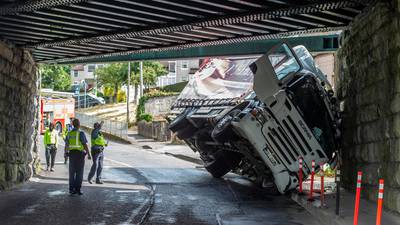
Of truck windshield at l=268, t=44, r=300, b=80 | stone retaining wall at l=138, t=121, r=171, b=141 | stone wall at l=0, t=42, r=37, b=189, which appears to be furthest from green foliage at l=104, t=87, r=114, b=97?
truck windshield at l=268, t=44, r=300, b=80

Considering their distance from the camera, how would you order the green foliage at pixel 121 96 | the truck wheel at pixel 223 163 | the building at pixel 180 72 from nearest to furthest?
the truck wheel at pixel 223 163 < the green foliage at pixel 121 96 < the building at pixel 180 72

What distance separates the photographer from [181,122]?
1809 cm

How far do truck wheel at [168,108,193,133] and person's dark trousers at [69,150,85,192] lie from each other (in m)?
4.36

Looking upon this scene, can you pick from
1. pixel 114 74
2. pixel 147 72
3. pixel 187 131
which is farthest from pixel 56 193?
pixel 114 74

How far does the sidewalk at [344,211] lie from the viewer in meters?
9.55

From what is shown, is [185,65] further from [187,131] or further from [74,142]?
[74,142]

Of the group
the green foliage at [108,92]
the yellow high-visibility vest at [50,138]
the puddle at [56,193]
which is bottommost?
the puddle at [56,193]

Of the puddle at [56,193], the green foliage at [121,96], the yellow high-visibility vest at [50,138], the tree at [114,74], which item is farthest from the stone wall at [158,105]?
the puddle at [56,193]

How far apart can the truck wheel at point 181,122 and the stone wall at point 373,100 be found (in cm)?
471

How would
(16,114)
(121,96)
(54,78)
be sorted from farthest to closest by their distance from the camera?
(54,78)
(121,96)
(16,114)

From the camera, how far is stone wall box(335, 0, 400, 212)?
10055 millimetres

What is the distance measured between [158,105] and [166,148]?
16.1 m

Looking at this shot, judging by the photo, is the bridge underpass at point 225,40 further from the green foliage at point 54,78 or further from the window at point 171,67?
the window at point 171,67

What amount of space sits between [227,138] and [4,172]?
17.7ft
